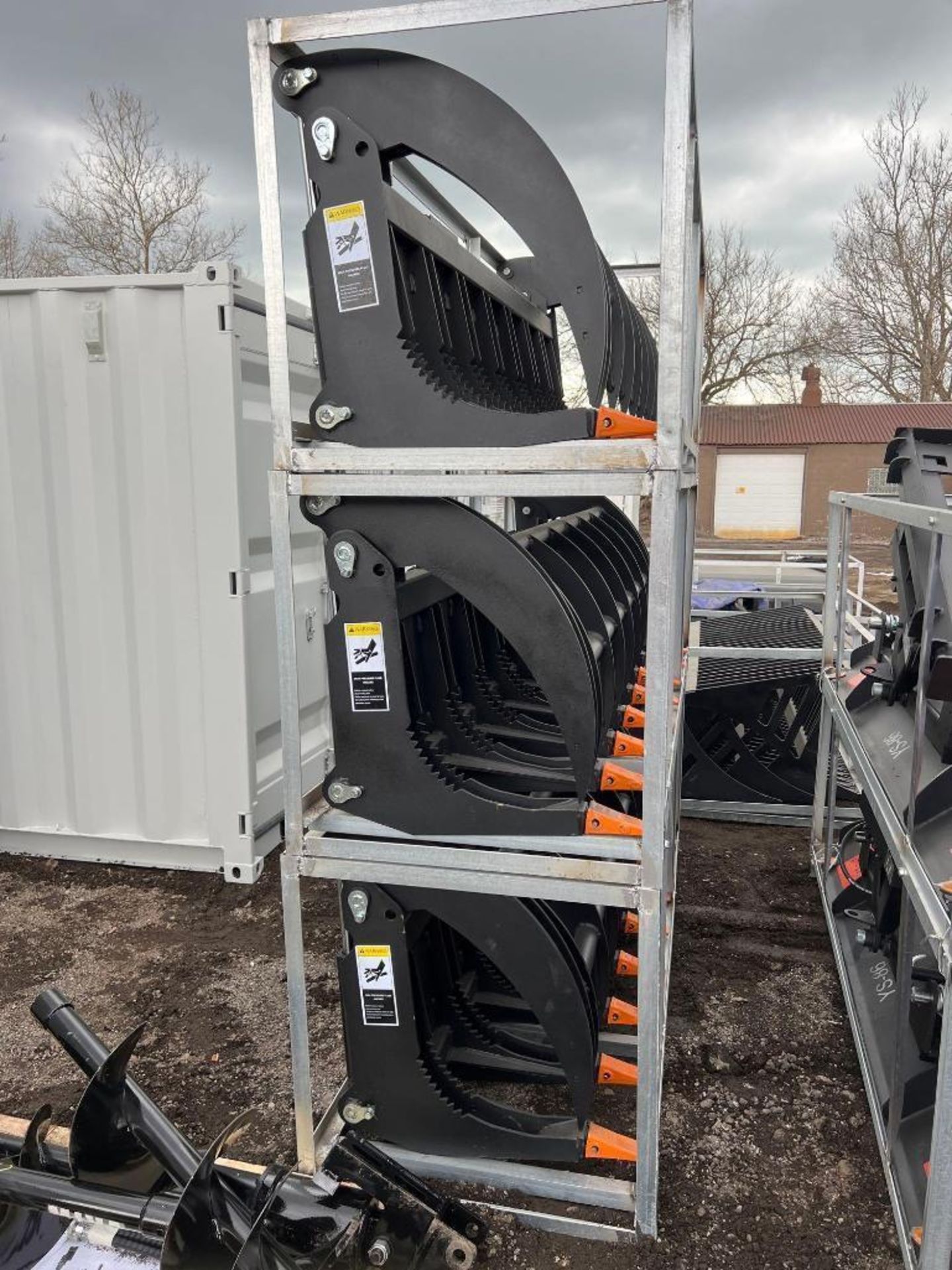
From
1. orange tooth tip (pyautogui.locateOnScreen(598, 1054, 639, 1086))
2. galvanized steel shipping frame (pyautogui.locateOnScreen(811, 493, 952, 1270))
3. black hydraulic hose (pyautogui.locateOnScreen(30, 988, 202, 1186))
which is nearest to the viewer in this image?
galvanized steel shipping frame (pyautogui.locateOnScreen(811, 493, 952, 1270))

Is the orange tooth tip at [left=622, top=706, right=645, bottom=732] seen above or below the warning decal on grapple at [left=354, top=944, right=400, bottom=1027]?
above

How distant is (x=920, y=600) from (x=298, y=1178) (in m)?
2.32

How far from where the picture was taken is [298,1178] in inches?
81.1

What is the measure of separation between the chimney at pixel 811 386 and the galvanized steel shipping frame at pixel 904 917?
93.4 feet

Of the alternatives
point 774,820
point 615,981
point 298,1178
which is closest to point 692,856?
point 774,820

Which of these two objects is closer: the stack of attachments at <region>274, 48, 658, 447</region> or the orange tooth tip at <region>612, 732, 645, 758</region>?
the stack of attachments at <region>274, 48, 658, 447</region>

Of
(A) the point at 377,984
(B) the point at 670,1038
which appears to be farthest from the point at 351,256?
(B) the point at 670,1038

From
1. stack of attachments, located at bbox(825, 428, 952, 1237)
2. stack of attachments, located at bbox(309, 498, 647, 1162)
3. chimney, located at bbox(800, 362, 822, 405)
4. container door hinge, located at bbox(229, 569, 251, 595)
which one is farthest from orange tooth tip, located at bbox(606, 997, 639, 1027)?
chimney, located at bbox(800, 362, 822, 405)

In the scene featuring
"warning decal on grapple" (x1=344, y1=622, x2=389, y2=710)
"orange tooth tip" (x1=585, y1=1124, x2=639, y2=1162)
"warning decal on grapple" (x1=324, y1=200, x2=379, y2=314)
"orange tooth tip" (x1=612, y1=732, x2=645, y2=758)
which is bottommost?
"orange tooth tip" (x1=585, y1=1124, x2=639, y2=1162)

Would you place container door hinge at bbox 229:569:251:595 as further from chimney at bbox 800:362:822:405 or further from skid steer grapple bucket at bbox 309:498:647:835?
chimney at bbox 800:362:822:405

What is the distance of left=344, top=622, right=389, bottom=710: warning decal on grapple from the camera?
7.11 feet

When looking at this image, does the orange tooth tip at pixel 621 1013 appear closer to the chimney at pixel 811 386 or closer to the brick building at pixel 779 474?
the brick building at pixel 779 474

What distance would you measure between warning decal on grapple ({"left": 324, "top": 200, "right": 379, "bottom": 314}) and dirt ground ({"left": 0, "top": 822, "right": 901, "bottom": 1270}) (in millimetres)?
2086

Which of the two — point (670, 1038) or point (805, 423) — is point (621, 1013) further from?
point (805, 423)
